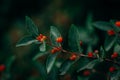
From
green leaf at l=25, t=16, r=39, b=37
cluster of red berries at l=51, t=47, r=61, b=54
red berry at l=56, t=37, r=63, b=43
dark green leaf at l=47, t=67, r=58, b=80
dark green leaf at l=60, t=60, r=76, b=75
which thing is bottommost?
dark green leaf at l=47, t=67, r=58, b=80

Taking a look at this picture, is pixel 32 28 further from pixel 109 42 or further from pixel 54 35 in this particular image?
pixel 109 42

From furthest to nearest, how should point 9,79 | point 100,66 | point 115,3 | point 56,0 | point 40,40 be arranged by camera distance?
1. point 56,0
2. point 115,3
3. point 9,79
4. point 100,66
5. point 40,40

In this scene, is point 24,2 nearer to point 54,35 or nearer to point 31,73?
point 31,73

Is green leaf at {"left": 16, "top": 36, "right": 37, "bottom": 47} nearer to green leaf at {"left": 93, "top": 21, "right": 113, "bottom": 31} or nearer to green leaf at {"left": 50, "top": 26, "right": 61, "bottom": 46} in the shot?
green leaf at {"left": 50, "top": 26, "right": 61, "bottom": 46}

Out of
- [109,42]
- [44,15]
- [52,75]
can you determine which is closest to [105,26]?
[109,42]

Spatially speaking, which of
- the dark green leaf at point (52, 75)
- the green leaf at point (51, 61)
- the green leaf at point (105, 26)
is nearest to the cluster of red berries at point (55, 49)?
the green leaf at point (51, 61)

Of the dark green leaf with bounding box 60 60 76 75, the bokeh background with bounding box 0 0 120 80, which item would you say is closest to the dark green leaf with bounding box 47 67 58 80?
the dark green leaf with bounding box 60 60 76 75

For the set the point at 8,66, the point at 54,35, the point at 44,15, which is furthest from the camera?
the point at 44,15

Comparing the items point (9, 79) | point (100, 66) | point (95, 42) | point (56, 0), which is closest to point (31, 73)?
point (9, 79)
